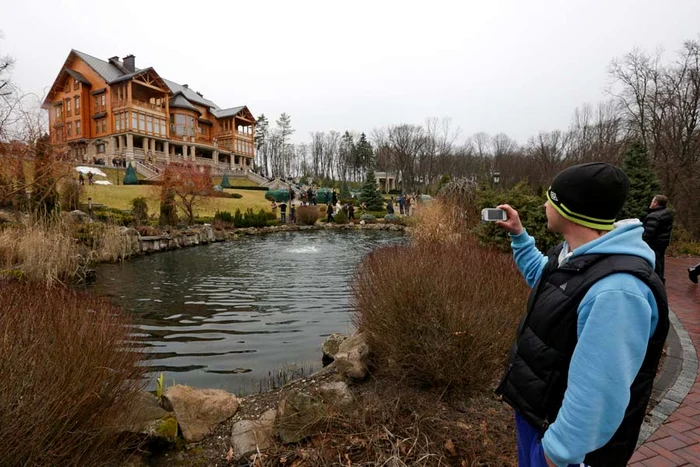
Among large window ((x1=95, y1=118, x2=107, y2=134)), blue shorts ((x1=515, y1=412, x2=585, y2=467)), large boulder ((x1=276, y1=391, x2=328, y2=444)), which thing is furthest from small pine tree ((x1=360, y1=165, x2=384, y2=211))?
blue shorts ((x1=515, y1=412, x2=585, y2=467))

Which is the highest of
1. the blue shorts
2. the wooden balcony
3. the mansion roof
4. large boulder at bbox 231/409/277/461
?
the mansion roof

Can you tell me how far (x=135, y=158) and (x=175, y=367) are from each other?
43.9 meters

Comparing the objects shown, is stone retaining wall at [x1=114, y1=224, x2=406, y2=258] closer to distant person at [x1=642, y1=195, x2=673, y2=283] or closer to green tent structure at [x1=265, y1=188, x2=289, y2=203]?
green tent structure at [x1=265, y1=188, x2=289, y2=203]

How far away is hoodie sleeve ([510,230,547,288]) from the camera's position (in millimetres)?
2191

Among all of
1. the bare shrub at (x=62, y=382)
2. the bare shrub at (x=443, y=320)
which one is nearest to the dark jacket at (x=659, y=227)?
the bare shrub at (x=443, y=320)

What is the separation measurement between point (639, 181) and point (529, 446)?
18.0 meters

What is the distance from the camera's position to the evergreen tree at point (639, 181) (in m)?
15.1

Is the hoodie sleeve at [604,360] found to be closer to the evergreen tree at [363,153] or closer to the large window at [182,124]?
the large window at [182,124]

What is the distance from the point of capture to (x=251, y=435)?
123 inches

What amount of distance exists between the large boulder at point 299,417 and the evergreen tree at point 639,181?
53.3 feet

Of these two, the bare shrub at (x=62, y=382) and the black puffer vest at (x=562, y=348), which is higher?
the black puffer vest at (x=562, y=348)

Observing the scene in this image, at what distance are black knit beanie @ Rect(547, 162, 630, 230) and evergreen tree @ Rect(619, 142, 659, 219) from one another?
16525 millimetres

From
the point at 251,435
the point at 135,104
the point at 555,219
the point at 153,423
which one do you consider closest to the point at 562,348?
the point at 555,219

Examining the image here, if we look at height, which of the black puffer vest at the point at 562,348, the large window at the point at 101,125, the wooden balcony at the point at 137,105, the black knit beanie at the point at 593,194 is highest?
the wooden balcony at the point at 137,105
